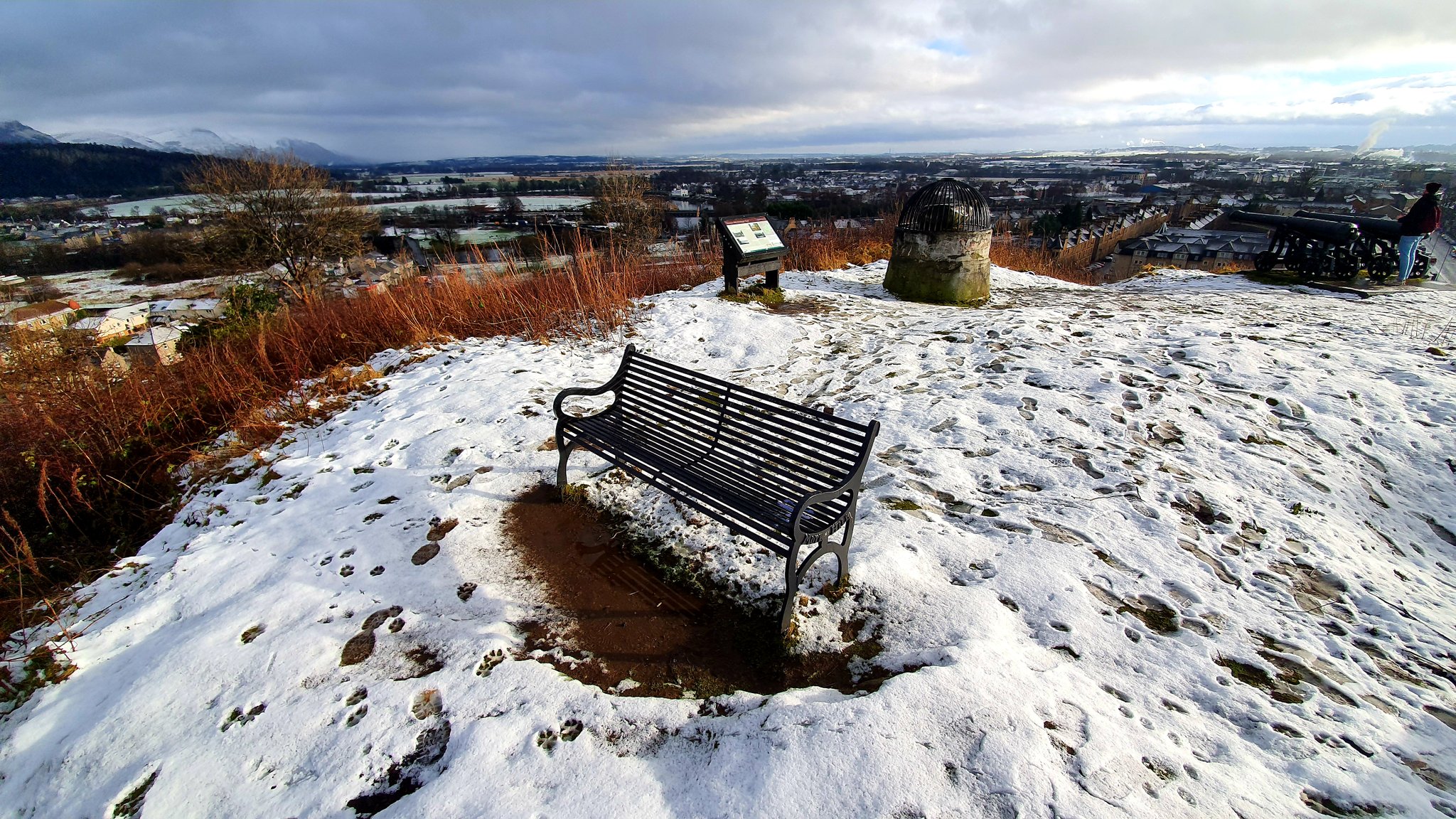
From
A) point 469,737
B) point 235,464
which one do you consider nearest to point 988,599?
point 469,737

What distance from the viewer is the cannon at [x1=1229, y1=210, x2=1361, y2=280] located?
27.8 feet

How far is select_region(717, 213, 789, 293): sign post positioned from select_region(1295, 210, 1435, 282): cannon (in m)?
8.67

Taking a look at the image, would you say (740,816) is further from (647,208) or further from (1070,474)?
(647,208)

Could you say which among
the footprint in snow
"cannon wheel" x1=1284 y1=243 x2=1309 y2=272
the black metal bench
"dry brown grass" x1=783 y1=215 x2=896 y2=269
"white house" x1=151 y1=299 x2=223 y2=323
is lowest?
"white house" x1=151 y1=299 x2=223 y2=323

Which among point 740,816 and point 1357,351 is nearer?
point 740,816

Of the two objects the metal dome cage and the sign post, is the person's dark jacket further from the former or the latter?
the sign post

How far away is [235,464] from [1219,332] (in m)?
8.60

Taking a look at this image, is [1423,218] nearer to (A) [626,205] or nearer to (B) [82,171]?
(A) [626,205]

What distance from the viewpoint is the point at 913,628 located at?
7.39 ft

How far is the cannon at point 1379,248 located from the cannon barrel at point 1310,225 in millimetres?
130

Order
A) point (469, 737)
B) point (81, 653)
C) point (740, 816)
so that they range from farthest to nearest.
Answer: point (81, 653)
point (469, 737)
point (740, 816)

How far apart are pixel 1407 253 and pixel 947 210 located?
22.5 feet

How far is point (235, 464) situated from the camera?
152 inches

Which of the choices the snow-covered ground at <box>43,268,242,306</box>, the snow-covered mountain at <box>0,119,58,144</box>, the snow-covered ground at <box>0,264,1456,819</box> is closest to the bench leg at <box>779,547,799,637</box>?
the snow-covered ground at <box>0,264,1456,819</box>
